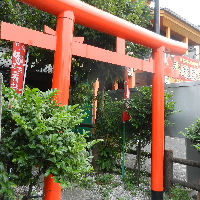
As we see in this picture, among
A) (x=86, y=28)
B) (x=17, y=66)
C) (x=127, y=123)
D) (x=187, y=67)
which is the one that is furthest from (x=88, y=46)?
(x=187, y=67)

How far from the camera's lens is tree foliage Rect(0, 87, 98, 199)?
182 centimetres

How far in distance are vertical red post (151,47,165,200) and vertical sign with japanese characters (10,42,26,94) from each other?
2547mm

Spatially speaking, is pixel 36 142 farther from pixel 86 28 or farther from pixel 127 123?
pixel 86 28

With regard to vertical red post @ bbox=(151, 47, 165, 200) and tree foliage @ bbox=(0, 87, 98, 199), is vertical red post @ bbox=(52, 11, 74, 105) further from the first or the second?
vertical red post @ bbox=(151, 47, 165, 200)

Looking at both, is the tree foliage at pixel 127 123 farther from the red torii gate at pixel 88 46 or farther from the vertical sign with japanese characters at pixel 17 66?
the vertical sign with japanese characters at pixel 17 66

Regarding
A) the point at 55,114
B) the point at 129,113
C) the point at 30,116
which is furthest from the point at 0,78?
the point at 129,113

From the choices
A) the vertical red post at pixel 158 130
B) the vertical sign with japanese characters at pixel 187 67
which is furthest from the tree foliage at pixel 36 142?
the vertical sign with japanese characters at pixel 187 67

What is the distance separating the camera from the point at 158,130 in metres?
4.30

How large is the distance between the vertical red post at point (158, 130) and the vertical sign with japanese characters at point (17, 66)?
2547mm

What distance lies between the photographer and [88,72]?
6.32 metres

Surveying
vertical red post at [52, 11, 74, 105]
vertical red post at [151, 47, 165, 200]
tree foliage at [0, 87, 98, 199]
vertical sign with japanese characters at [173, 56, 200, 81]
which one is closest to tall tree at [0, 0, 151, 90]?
vertical sign with japanese characters at [173, 56, 200, 81]

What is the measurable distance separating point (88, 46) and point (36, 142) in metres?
1.83

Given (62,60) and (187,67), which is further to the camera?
(187,67)

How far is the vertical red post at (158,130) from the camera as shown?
4.27 meters
